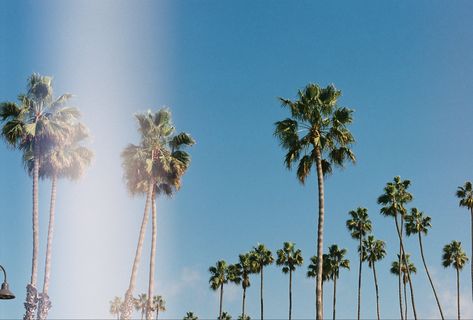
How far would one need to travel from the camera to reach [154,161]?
119 feet

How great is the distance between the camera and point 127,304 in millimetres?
31312

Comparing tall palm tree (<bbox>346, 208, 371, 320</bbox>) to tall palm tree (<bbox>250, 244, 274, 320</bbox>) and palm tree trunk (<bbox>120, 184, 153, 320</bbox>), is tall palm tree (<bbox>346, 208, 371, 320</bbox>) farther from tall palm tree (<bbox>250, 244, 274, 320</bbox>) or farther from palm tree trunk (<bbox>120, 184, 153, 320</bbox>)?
palm tree trunk (<bbox>120, 184, 153, 320</bbox>)

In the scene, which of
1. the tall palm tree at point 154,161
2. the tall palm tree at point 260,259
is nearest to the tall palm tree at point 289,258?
the tall palm tree at point 260,259

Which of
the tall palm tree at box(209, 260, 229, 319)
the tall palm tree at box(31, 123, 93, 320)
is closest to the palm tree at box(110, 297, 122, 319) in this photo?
the tall palm tree at box(209, 260, 229, 319)

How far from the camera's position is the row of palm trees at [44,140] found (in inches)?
1366

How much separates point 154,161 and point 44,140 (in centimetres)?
800

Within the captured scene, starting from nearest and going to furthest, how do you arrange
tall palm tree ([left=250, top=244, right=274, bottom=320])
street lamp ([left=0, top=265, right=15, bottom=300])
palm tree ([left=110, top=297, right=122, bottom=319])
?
street lamp ([left=0, top=265, right=15, bottom=300]) → tall palm tree ([left=250, top=244, right=274, bottom=320]) → palm tree ([left=110, top=297, right=122, bottom=319])

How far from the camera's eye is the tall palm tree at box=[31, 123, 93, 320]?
1464 inches

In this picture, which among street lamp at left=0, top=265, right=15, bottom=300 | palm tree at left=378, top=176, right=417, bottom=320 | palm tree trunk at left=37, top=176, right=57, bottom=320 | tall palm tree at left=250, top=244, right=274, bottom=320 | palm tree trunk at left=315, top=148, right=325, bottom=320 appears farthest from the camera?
tall palm tree at left=250, top=244, right=274, bottom=320

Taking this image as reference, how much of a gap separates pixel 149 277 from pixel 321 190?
1323 centimetres

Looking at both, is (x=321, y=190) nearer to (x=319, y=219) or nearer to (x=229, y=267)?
(x=319, y=219)

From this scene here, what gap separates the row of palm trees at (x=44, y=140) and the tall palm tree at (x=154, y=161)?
5.29 m

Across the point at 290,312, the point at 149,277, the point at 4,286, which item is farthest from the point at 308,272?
the point at 4,286

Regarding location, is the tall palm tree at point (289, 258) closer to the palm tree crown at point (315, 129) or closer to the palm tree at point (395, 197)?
the palm tree at point (395, 197)
